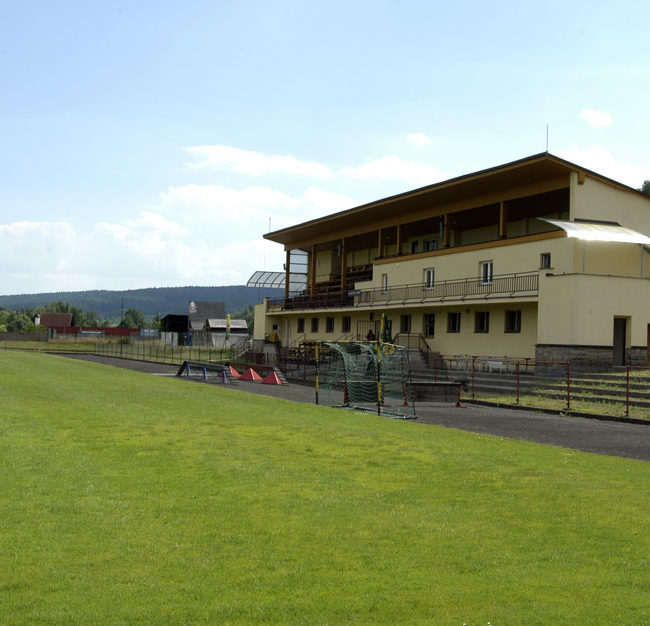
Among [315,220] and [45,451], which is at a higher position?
[315,220]

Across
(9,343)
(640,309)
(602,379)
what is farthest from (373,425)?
(9,343)

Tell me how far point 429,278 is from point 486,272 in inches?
216

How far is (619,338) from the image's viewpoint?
3519 cm

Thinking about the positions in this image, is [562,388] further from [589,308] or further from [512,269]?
[512,269]

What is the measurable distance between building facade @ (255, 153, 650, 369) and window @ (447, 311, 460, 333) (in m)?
0.06

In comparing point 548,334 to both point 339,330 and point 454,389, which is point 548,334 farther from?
point 339,330

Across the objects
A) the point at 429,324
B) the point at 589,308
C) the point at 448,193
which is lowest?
the point at 429,324

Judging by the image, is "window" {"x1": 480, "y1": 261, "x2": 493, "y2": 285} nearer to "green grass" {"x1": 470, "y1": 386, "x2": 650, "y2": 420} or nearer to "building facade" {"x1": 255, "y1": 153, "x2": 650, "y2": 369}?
"building facade" {"x1": 255, "y1": 153, "x2": 650, "y2": 369}

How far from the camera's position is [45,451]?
11188 millimetres

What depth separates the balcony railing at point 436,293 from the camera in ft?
126

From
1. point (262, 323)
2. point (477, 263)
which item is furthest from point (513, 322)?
point (262, 323)

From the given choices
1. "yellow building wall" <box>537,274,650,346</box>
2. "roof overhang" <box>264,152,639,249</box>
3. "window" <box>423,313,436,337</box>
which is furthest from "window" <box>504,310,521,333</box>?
"roof overhang" <box>264,152,639,249</box>

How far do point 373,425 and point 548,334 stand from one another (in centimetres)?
2047

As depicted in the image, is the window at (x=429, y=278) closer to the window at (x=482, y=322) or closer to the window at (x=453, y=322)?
the window at (x=453, y=322)
